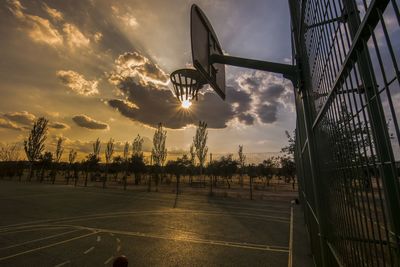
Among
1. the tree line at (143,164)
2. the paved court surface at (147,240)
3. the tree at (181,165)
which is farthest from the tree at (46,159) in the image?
the paved court surface at (147,240)

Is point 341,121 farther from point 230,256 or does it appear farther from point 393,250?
point 230,256

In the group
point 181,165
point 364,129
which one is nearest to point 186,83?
point 364,129

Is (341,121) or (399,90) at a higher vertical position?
(341,121)

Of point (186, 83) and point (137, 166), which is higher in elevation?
point (137, 166)

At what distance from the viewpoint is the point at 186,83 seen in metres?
6.39

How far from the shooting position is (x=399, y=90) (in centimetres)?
66

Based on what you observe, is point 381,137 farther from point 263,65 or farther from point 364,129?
point 263,65

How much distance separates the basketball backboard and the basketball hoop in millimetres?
576

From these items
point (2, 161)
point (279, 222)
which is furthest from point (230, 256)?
point (2, 161)

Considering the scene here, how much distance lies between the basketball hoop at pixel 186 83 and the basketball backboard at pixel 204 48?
576mm

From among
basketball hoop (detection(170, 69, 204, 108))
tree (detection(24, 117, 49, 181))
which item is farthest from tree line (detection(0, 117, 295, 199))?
basketball hoop (detection(170, 69, 204, 108))

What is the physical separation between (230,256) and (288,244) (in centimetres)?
222

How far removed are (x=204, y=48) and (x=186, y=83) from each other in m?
1.27

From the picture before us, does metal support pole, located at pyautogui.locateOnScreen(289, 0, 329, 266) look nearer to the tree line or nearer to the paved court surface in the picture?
the paved court surface
